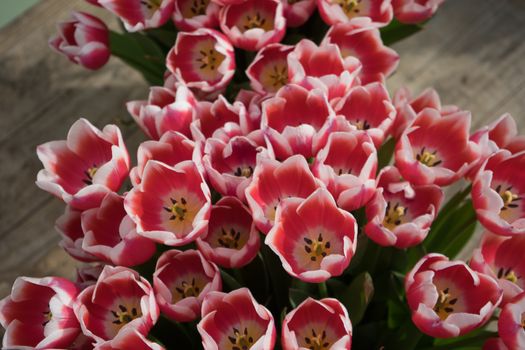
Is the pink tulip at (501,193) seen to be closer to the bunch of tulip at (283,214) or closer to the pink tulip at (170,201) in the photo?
the bunch of tulip at (283,214)

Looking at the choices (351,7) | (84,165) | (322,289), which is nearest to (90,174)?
(84,165)

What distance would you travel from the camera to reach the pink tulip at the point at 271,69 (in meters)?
0.72

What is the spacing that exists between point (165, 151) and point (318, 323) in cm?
19

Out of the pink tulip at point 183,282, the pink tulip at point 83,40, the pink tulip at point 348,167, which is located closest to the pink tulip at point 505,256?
the pink tulip at point 348,167

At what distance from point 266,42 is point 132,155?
39 cm

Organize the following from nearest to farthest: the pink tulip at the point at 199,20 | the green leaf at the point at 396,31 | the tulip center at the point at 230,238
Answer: the tulip center at the point at 230,238 → the pink tulip at the point at 199,20 → the green leaf at the point at 396,31

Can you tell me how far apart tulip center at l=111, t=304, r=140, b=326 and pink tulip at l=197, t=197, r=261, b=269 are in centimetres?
7

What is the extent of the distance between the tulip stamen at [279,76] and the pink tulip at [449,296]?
0.78 feet

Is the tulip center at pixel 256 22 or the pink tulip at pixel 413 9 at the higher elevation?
the tulip center at pixel 256 22

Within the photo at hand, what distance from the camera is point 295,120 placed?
65 centimetres

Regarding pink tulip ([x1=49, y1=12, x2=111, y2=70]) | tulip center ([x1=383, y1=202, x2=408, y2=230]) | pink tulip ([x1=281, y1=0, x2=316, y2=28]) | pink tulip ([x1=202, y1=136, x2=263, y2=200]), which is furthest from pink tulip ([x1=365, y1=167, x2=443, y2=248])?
pink tulip ([x1=49, y1=12, x2=111, y2=70])

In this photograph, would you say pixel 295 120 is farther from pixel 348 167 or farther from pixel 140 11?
pixel 140 11

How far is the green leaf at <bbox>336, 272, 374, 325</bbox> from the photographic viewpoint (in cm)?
60

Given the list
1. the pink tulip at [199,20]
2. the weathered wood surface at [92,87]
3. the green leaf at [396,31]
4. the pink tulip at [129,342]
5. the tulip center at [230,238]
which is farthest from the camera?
the weathered wood surface at [92,87]
